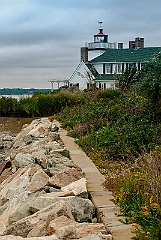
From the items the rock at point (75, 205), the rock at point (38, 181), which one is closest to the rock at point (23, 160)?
the rock at point (38, 181)

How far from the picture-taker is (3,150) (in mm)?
16922

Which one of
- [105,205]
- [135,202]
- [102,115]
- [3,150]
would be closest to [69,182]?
[105,205]

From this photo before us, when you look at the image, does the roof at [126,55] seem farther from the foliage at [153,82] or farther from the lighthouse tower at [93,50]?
the foliage at [153,82]

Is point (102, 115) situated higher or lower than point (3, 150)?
higher

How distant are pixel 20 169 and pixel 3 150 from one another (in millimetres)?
8421

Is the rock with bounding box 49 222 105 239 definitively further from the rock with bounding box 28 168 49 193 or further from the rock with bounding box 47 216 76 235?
the rock with bounding box 28 168 49 193

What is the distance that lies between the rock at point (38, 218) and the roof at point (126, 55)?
3902 centimetres

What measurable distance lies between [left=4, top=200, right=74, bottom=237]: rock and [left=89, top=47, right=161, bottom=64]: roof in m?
39.0

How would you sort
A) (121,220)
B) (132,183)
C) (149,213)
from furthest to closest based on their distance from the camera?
(132,183), (121,220), (149,213)

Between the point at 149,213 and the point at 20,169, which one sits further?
the point at 20,169

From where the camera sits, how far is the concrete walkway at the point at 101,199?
452 centimetres

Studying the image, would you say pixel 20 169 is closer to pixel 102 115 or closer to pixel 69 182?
pixel 69 182

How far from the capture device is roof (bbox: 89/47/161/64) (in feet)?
145

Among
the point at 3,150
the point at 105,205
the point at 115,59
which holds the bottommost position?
the point at 3,150
